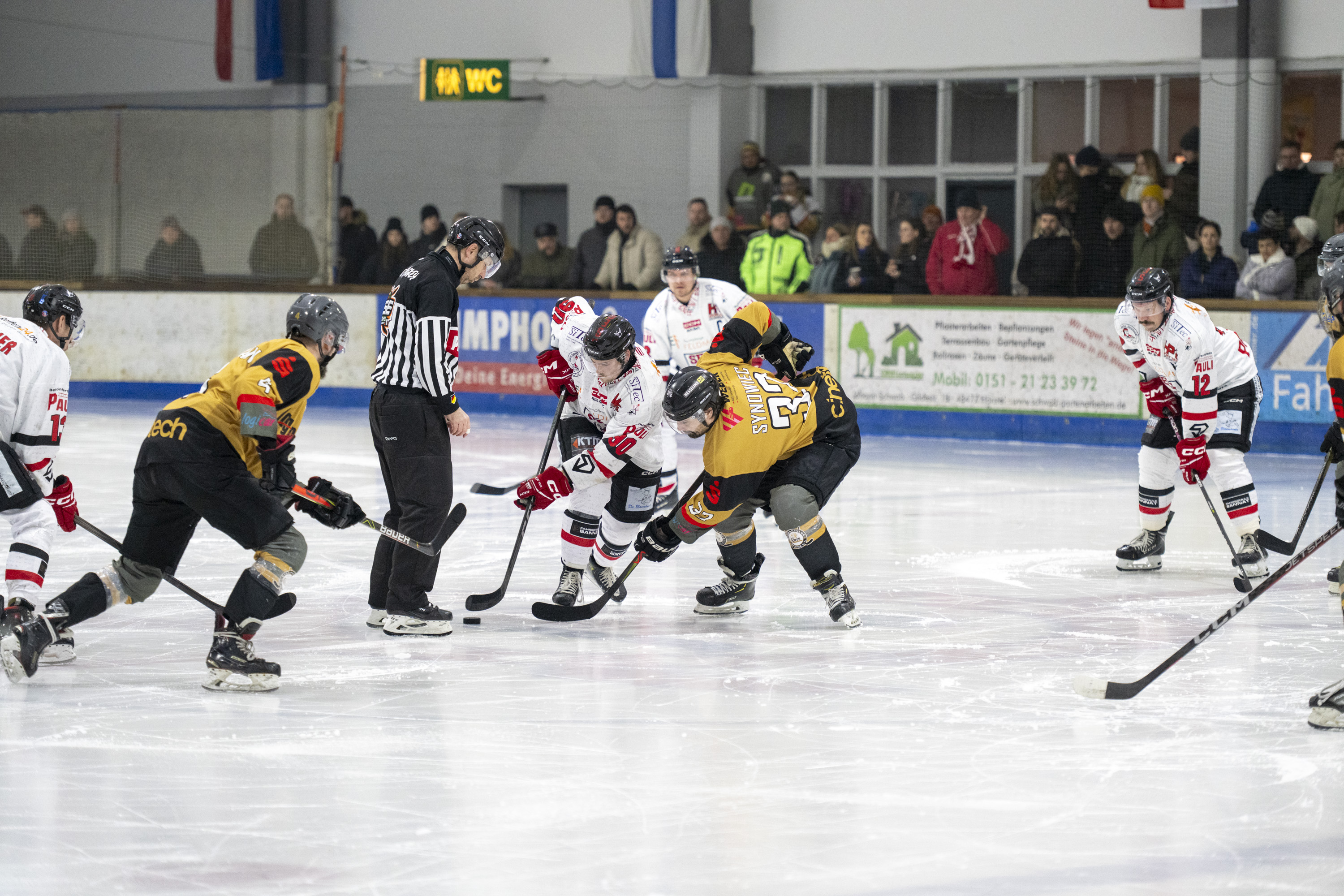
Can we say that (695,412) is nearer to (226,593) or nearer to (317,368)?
(317,368)

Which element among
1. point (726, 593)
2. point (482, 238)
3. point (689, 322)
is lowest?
point (726, 593)

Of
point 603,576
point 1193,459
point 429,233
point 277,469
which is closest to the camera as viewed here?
point 277,469

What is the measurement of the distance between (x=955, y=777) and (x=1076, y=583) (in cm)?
254

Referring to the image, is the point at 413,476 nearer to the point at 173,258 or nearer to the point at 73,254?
the point at 173,258

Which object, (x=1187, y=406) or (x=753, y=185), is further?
(x=753, y=185)

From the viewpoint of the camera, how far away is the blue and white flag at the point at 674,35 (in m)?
14.1

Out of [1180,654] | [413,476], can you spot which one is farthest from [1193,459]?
[413,476]

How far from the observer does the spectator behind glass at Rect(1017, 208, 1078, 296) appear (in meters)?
10.7

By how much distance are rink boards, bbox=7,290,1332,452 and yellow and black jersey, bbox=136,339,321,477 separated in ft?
23.8

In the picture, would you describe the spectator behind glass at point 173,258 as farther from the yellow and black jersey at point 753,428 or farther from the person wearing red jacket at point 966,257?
the yellow and black jersey at point 753,428

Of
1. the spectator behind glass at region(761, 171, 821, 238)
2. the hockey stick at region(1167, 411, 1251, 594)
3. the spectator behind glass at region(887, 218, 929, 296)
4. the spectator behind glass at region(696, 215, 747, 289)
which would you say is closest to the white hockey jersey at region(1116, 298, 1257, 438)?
the hockey stick at region(1167, 411, 1251, 594)

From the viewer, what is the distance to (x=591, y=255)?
12.4 meters

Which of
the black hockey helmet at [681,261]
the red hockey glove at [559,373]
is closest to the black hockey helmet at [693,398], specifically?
the red hockey glove at [559,373]

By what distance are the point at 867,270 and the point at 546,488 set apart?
6607 mm
